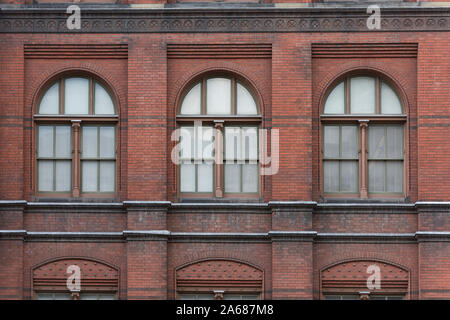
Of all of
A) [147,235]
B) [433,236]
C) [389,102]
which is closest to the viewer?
[433,236]

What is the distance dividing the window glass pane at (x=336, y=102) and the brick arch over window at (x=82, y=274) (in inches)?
246

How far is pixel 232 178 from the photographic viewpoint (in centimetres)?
2059

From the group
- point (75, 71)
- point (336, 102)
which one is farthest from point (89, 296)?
point (336, 102)

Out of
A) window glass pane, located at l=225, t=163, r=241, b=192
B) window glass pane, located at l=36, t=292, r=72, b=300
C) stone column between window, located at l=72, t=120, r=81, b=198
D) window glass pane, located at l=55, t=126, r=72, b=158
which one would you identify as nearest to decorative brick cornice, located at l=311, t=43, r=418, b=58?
window glass pane, located at l=225, t=163, r=241, b=192

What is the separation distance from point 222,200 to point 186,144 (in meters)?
1.59

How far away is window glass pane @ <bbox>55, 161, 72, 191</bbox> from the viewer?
20609 millimetres

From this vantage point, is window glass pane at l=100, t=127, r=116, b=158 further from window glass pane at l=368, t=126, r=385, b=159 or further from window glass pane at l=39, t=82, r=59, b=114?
window glass pane at l=368, t=126, r=385, b=159

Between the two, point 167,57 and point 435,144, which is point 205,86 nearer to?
point 167,57

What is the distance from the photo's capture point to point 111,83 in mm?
20578

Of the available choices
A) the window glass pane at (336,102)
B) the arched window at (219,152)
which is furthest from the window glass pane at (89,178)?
the window glass pane at (336,102)

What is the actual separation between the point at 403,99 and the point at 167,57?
5642 millimetres

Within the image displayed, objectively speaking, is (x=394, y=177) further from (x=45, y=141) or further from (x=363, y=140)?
(x=45, y=141)

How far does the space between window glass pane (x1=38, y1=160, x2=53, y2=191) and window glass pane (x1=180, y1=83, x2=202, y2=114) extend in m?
3.42

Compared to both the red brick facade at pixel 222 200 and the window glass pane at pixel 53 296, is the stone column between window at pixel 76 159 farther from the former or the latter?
the window glass pane at pixel 53 296
